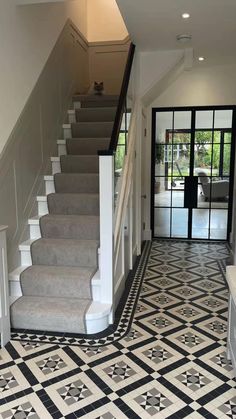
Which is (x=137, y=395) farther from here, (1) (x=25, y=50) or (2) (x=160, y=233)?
(2) (x=160, y=233)

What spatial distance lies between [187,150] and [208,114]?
666mm

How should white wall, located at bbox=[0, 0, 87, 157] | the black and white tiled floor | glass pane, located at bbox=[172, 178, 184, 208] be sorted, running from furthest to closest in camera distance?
glass pane, located at bbox=[172, 178, 184, 208] < white wall, located at bbox=[0, 0, 87, 157] < the black and white tiled floor

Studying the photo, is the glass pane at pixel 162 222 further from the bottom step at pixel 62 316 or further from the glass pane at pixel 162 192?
the bottom step at pixel 62 316

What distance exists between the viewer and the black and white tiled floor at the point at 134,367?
2051mm

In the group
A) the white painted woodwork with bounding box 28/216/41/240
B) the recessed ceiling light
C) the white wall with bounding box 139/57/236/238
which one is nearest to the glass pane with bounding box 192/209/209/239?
the white wall with bounding box 139/57/236/238

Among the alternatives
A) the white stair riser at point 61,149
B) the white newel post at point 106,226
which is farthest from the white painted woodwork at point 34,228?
the white stair riser at point 61,149

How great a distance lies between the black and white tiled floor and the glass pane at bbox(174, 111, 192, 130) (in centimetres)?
313

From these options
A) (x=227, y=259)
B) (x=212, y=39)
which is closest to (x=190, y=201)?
(x=227, y=259)

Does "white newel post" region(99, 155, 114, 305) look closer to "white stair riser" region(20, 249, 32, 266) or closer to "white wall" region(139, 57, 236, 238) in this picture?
"white stair riser" region(20, 249, 32, 266)

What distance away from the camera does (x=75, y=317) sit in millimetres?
2785

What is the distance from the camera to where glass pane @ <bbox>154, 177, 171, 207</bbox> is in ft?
19.4

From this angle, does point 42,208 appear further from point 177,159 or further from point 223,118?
point 223,118

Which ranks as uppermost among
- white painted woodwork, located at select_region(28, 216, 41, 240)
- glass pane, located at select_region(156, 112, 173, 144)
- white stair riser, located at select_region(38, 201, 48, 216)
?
glass pane, located at select_region(156, 112, 173, 144)

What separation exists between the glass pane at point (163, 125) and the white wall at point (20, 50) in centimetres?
215
